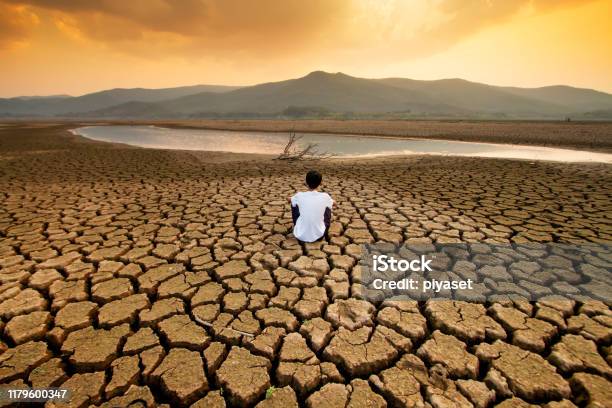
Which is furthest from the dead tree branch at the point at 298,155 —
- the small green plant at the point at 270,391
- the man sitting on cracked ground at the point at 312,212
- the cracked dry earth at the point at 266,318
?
the small green plant at the point at 270,391

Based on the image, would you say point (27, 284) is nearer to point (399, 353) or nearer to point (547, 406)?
point (399, 353)

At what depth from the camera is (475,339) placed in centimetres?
188

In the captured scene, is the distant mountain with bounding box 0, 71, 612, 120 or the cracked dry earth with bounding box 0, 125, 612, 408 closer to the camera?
the cracked dry earth with bounding box 0, 125, 612, 408

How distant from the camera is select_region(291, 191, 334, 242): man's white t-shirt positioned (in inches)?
125

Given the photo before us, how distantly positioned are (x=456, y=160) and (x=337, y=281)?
26.1 feet

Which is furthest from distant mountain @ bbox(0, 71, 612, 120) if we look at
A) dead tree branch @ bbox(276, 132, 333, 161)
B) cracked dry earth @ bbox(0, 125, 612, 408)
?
cracked dry earth @ bbox(0, 125, 612, 408)

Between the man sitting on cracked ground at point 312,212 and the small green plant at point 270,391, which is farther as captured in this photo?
the man sitting on cracked ground at point 312,212

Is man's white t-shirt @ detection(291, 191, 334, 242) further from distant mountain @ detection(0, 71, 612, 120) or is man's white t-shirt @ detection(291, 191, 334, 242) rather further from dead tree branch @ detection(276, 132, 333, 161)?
distant mountain @ detection(0, 71, 612, 120)

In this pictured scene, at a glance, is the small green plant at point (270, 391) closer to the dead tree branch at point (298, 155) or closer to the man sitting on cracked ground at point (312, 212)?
the man sitting on cracked ground at point (312, 212)

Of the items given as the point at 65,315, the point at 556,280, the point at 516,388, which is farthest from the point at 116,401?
the point at 556,280

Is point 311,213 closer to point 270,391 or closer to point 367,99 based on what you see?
point 270,391

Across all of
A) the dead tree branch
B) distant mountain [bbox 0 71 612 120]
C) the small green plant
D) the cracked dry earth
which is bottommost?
the small green plant

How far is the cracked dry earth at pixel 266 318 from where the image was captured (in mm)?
1553

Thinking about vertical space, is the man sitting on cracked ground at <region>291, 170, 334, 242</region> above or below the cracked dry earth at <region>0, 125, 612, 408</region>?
above
